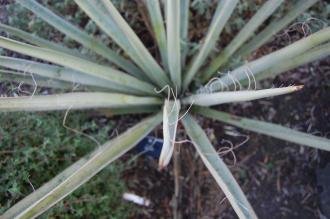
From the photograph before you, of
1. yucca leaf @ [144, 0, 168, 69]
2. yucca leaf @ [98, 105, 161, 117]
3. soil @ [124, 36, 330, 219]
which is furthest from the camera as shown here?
soil @ [124, 36, 330, 219]

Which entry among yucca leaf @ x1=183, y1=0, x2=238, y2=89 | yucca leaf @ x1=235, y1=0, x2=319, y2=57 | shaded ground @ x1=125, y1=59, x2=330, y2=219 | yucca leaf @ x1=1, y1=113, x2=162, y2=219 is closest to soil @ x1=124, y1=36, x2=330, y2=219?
shaded ground @ x1=125, y1=59, x2=330, y2=219

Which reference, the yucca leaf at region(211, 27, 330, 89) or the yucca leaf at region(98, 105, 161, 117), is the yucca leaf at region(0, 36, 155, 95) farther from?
the yucca leaf at region(211, 27, 330, 89)

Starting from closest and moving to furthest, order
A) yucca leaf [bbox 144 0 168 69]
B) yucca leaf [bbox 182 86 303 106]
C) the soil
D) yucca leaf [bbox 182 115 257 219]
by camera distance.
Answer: yucca leaf [bbox 182 86 303 106] < yucca leaf [bbox 182 115 257 219] < yucca leaf [bbox 144 0 168 69] < the soil

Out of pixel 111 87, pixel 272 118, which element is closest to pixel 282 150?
pixel 272 118

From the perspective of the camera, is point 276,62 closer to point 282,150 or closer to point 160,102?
point 160,102

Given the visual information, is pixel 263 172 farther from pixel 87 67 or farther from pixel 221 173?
pixel 87 67

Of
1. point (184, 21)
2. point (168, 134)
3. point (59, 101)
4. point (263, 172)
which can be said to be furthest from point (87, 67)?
point (263, 172)
